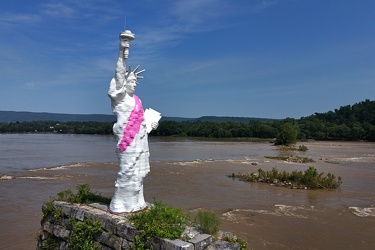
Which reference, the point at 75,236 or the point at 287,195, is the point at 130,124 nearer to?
the point at 75,236

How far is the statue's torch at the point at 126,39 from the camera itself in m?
6.85

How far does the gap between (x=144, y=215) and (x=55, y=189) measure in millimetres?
12749

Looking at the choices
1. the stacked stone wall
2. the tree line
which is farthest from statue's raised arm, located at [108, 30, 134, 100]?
the tree line

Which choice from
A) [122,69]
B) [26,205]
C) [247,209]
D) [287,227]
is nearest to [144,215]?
[122,69]

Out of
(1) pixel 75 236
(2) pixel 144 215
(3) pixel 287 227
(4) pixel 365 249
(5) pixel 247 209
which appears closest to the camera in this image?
(2) pixel 144 215

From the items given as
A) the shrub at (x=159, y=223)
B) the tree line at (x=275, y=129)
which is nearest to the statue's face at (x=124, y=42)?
the shrub at (x=159, y=223)

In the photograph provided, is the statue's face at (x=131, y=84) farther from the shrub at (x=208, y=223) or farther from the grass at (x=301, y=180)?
the grass at (x=301, y=180)

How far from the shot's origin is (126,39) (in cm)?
692

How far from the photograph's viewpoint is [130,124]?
707 centimetres

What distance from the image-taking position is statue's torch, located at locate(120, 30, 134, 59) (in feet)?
22.5

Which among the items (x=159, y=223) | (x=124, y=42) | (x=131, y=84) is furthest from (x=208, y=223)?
(x=124, y=42)

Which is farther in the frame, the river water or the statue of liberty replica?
the river water

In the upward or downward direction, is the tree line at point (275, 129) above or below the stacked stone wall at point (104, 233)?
above

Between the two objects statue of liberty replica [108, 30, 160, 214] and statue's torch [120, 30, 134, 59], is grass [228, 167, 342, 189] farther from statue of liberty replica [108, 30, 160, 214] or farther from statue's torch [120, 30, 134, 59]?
statue's torch [120, 30, 134, 59]
